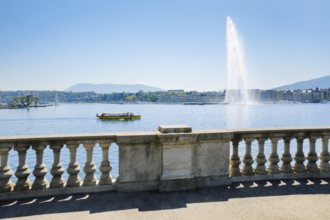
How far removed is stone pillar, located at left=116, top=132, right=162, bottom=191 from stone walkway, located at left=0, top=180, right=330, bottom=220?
258 millimetres

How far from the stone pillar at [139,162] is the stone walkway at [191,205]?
258 mm

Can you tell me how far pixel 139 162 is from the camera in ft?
20.3

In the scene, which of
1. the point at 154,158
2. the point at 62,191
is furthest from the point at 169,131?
the point at 62,191

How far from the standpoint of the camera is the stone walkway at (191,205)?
4.98m

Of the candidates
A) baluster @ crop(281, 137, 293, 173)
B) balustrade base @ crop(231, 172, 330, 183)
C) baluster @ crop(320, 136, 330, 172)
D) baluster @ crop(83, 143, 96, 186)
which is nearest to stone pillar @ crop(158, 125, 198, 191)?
balustrade base @ crop(231, 172, 330, 183)

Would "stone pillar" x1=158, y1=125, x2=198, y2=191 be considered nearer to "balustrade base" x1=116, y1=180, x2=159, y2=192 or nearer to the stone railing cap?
the stone railing cap

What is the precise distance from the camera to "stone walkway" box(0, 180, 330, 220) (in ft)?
16.4

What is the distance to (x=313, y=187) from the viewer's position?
6.34 m

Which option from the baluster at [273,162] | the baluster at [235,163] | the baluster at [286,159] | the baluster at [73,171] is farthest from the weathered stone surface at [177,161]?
the baluster at [286,159]

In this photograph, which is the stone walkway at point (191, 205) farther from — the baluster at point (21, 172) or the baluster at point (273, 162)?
the baluster at point (273, 162)

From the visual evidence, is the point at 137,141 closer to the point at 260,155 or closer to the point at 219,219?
the point at 219,219

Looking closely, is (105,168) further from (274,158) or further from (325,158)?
(325,158)

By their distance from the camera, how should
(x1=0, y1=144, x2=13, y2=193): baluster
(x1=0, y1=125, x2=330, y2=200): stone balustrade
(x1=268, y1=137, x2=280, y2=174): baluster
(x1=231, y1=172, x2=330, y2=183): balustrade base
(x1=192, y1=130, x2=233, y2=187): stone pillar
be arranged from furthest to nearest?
(x1=268, y1=137, x2=280, y2=174): baluster < (x1=231, y1=172, x2=330, y2=183): balustrade base < (x1=192, y1=130, x2=233, y2=187): stone pillar < (x1=0, y1=125, x2=330, y2=200): stone balustrade < (x1=0, y1=144, x2=13, y2=193): baluster

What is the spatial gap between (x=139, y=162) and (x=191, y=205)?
1.48 metres
